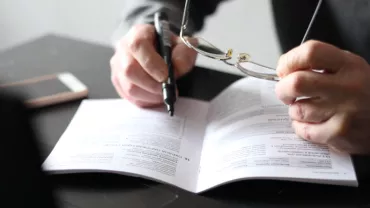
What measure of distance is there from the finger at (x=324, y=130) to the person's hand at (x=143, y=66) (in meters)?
0.27

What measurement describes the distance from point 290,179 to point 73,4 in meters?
1.55

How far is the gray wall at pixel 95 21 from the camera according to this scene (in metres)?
0.96

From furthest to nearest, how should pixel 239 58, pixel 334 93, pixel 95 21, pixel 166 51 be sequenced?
1. pixel 95 21
2. pixel 166 51
3. pixel 239 58
4. pixel 334 93

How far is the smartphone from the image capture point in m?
0.84

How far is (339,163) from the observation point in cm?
60

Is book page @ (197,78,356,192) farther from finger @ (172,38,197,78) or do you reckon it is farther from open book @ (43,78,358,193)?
finger @ (172,38,197,78)

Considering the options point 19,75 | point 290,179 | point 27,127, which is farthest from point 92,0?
point 27,127

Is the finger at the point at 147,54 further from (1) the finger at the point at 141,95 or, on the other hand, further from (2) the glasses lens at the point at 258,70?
(2) the glasses lens at the point at 258,70

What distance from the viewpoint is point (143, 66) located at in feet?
2.61

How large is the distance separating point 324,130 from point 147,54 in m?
0.35

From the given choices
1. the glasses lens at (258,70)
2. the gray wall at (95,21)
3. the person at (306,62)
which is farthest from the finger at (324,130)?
the gray wall at (95,21)

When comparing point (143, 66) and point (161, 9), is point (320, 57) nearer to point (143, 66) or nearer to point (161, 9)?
point (143, 66)

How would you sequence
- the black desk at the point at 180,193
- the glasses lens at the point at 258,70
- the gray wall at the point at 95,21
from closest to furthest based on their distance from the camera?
1. the black desk at the point at 180,193
2. the glasses lens at the point at 258,70
3. the gray wall at the point at 95,21

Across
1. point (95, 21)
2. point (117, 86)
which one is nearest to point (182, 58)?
point (117, 86)
